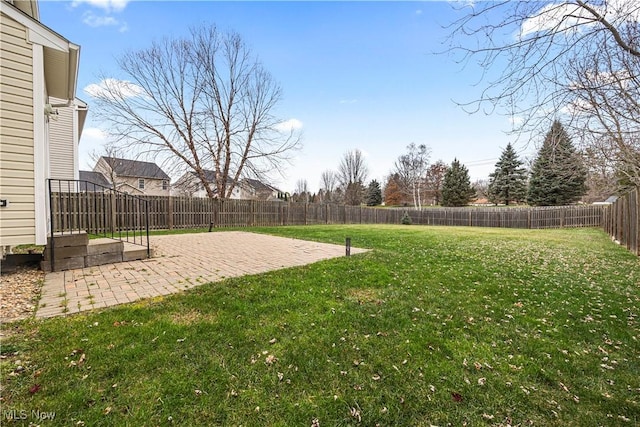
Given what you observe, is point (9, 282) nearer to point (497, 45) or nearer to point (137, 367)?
point (137, 367)

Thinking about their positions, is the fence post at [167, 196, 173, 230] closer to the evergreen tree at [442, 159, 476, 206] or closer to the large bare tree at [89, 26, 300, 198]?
the large bare tree at [89, 26, 300, 198]

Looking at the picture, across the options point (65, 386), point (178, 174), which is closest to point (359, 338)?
point (65, 386)

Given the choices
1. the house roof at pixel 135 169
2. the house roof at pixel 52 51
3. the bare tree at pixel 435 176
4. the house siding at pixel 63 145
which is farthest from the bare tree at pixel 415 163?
the house roof at pixel 52 51

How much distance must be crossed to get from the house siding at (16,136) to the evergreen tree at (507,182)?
36783mm

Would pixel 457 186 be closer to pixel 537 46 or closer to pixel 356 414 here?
pixel 537 46

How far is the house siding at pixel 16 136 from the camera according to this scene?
13.9 feet

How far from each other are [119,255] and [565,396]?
6555mm

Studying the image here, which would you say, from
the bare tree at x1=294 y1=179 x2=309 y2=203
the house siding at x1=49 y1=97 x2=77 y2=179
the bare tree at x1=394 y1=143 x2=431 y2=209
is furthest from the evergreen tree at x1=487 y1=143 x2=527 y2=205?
the house siding at x1=49 y1=97 x2=77 y2=179

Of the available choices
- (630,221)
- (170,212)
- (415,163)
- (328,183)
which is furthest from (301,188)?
(630,221)

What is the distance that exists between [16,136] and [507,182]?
39050mm

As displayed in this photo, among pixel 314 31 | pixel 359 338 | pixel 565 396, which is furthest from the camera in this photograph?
pixel 314 31

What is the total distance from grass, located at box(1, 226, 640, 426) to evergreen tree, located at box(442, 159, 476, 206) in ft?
110

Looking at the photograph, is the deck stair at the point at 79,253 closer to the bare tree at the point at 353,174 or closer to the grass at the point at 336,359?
the grass at the point at 336,359

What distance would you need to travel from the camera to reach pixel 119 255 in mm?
5375
